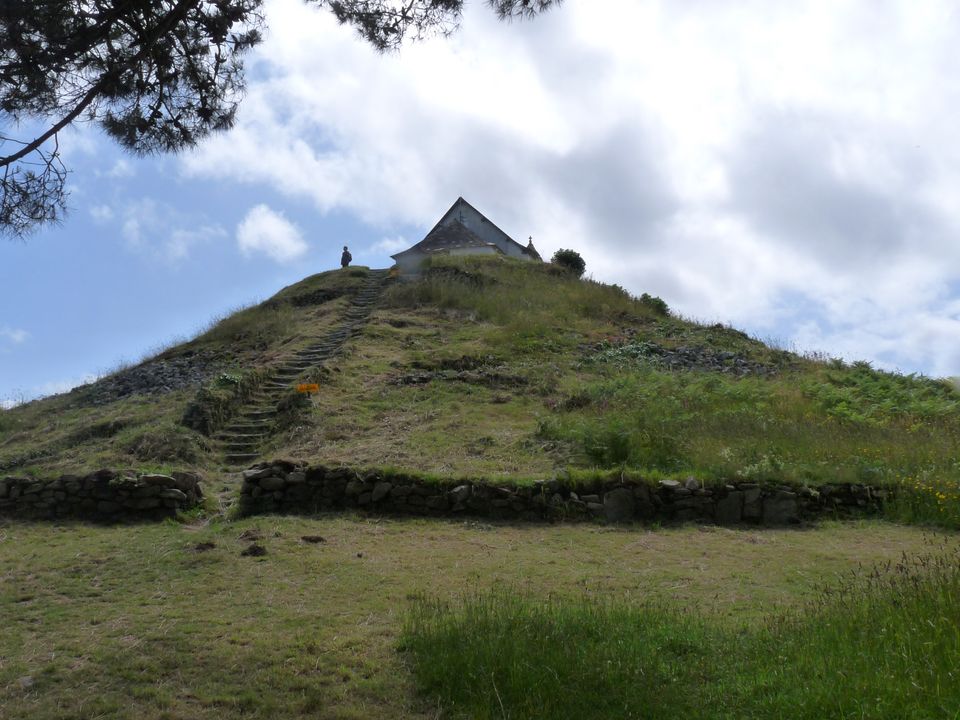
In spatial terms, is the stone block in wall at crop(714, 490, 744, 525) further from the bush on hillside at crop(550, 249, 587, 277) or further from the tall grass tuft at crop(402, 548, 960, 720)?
the bush on hillside at crop(550, 249, 587, 277)

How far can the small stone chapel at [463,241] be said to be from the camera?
3331cm

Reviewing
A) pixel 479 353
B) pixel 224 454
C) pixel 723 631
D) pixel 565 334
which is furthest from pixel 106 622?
pixel 565 334

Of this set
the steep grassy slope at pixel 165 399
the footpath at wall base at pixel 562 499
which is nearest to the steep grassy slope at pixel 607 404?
the footpath at wall base at pixel 562 499

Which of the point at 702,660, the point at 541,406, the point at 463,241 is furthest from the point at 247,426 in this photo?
the point at 463,241

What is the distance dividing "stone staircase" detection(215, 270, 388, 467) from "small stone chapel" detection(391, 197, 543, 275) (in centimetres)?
834

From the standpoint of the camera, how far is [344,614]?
5680 millimetres

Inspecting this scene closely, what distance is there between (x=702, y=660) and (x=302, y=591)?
317cm

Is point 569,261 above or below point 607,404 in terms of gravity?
above

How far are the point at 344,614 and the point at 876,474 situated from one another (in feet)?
21.8

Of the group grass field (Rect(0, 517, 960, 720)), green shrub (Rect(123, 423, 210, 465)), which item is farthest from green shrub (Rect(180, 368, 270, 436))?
grass field (Rect(0, 517, 960, 720))

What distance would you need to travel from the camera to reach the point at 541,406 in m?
13.5

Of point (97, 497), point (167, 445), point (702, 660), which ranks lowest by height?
point (702, 660)

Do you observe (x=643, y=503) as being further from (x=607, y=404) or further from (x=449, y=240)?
(x=449, y=240)

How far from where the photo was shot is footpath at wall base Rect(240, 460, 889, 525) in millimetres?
8812
